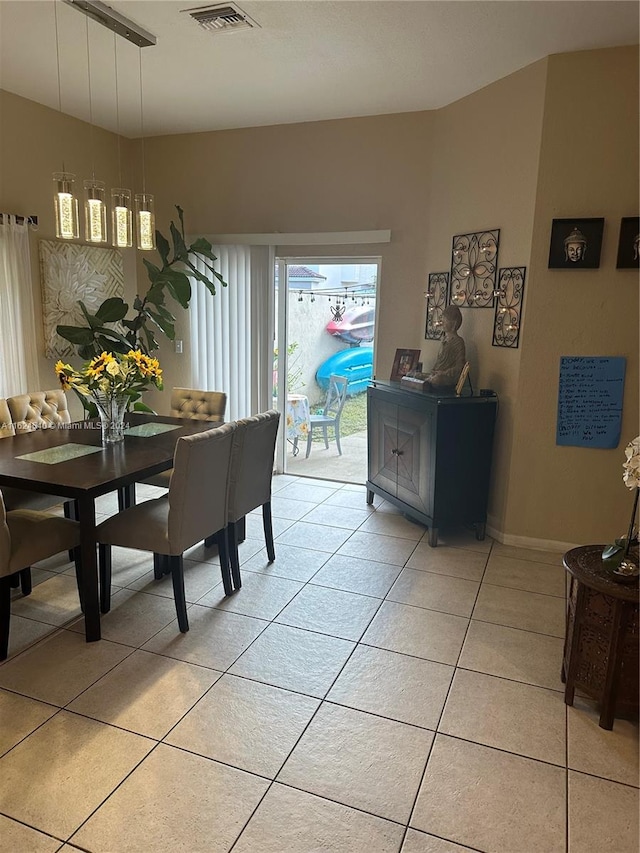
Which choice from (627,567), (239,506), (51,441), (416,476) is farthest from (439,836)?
(51,441)

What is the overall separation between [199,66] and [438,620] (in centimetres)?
359

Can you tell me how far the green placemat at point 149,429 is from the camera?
356 cm

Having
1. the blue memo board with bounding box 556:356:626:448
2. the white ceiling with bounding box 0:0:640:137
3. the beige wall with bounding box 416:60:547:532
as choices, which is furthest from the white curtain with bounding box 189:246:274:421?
the blue memo board with bounding box 556:356:626:448

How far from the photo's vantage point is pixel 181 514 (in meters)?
2.71

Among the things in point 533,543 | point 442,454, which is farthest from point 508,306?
point 533,543

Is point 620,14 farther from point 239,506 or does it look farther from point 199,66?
point 239,506

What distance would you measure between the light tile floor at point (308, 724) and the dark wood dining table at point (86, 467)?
41 cm

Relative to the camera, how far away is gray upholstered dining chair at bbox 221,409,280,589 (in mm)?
3096

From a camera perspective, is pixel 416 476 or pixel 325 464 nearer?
pixel 416 476

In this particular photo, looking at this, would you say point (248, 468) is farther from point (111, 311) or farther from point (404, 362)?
point (111, 311)

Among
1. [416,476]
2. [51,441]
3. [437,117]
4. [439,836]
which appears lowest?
[439,836]

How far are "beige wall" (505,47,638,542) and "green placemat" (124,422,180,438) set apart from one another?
89.2 inches

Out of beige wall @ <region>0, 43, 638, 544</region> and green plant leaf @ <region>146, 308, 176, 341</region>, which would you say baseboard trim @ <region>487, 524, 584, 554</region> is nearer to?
beige wall @ <region>0, 43, 638, 544</region>

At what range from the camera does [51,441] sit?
3.30 meters
